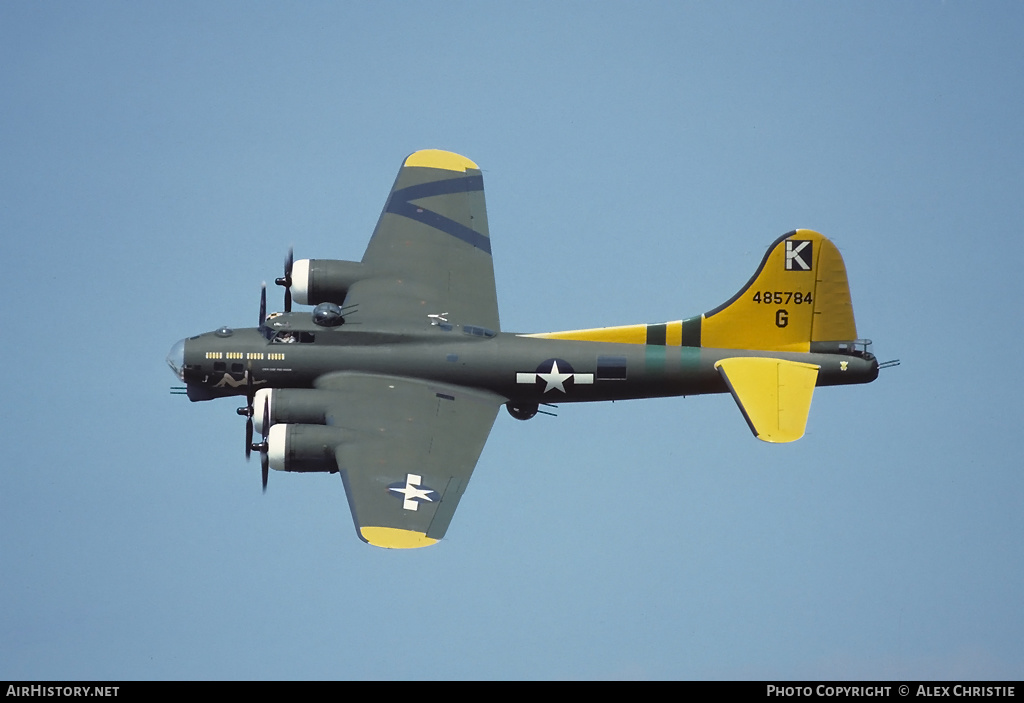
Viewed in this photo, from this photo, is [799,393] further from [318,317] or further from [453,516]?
[318,317]

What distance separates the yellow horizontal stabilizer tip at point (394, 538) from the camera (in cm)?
4594

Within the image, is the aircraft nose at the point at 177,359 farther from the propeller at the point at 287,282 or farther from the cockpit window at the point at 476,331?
the cockpit window at the point at 476,331

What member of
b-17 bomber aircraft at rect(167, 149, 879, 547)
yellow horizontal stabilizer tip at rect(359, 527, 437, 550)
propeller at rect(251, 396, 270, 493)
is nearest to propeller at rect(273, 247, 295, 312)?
b-17 bomber aircraft at rect(167, 149, 879, 547)

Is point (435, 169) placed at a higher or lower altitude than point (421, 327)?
higher

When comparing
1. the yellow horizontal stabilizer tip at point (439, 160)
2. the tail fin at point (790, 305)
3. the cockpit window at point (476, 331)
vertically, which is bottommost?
the cockpit window at point (476, 331)

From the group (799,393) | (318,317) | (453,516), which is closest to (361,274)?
(318,317)

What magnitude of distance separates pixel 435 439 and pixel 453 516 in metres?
3.36

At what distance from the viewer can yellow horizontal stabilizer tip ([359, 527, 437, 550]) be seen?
45.9 meters

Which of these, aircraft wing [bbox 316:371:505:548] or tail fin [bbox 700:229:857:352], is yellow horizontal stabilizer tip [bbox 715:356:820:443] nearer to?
tail fin [bbox 700:229:857:352]

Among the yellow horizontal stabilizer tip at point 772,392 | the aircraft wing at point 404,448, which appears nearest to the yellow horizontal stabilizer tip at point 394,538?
the aircraft wing at point 404,448

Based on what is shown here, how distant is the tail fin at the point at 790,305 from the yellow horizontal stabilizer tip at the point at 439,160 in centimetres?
960

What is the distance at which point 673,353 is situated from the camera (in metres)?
52.6

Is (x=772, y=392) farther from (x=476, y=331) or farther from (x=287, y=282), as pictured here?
(x=287, y=282)

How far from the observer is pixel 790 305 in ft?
173
